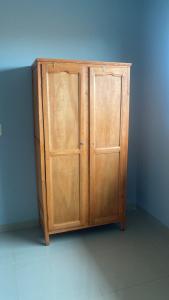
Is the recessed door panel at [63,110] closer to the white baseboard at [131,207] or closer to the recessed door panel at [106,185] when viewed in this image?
the recessed door panel at [106,185]

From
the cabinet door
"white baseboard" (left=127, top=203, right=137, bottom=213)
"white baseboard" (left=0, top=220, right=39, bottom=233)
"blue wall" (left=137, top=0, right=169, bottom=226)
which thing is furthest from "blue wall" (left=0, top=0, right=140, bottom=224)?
"white baseboard" (left=127, top=203, right=137, bottom=213)

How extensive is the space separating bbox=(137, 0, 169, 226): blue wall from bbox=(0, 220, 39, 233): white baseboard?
145 centimetres

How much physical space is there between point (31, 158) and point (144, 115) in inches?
59.2

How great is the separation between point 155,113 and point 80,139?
103cm

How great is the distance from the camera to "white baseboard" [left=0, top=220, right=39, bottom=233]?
276cm

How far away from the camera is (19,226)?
9.23 ft

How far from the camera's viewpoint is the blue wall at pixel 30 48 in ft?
8.28

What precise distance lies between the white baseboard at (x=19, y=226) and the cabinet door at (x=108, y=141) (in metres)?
0.73

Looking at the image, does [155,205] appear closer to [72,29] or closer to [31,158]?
[31,158]

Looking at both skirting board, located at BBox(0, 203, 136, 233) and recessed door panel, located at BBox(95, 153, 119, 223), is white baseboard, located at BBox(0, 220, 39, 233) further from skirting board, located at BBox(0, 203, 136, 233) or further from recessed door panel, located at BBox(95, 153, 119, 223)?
recessed door panel, located at BBox(95, 153, 119, 223)

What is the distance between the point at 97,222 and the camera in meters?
2.66

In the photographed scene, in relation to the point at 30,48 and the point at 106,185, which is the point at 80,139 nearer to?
the point at 106,185

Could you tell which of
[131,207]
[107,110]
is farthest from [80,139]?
[131,207]

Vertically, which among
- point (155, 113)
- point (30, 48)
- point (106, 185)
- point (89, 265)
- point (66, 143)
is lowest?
point (89, 265)
